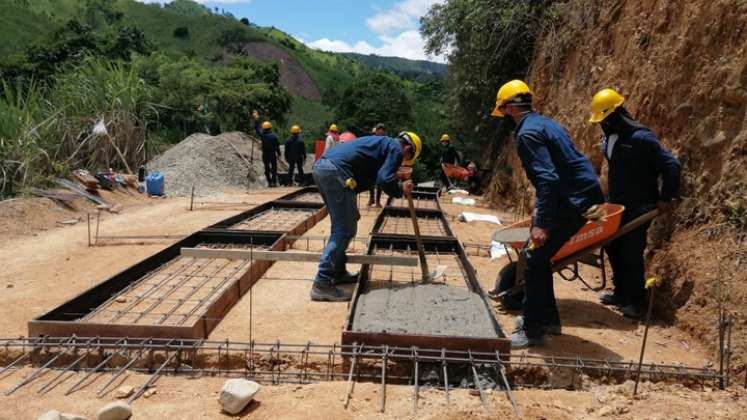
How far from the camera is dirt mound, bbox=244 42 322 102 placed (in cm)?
6606

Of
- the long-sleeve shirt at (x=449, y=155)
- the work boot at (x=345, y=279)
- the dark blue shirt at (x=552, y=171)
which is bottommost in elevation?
the work boot at (x=345, y=279)

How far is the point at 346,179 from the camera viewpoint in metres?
4.01

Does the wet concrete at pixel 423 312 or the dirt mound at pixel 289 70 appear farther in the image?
the dirt mound at pixel 289 70

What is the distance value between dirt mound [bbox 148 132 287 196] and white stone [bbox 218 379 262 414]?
31.1ft

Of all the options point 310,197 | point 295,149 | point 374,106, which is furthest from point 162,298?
point 374,106

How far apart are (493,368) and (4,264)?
4730 mm

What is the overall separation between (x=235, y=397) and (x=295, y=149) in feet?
35.8

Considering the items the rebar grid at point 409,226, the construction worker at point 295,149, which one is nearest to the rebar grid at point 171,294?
the rebar grid at point 409,226

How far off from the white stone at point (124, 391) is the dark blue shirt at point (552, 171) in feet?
7.72

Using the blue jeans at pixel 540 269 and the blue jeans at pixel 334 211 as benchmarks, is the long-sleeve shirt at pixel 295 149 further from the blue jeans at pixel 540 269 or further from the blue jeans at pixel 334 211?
the blue jeans at pixel 540 269

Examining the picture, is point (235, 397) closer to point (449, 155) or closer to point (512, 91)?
point (512, 91)

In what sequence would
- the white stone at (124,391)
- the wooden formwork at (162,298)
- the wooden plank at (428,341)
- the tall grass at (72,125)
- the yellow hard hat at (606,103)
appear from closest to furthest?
1. the white stone at (124,391)
2. the wooden plank at (428,341)
3. the wooden formwork at (162,298)
4. the yellow hard hat at (606,103)
5. the tall grass at (72,125)

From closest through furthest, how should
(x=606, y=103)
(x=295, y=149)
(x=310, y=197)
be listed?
(x=606, y=103)
(x=310, y=197)
(x=295, y=149)

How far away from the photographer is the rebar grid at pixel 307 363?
2738 mm
